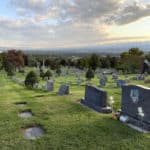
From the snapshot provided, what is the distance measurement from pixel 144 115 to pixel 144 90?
3.42ft

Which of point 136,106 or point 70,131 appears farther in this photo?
point 136,106

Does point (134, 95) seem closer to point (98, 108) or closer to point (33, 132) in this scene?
point (98, 108)

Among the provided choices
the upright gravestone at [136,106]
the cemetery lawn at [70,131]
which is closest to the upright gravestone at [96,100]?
the cemetery lawn at [70,131]

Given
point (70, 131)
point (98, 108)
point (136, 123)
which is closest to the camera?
point (70, 131)

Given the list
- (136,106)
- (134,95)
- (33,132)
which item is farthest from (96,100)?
(33,132)

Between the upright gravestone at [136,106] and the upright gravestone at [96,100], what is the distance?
50.4 inches

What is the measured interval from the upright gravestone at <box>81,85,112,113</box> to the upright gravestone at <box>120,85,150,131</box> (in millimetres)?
1281

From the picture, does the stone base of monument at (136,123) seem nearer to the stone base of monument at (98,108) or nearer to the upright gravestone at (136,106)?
the upright gravestone at (136,106)

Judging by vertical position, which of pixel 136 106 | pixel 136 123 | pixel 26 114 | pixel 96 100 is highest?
pixel 136 106

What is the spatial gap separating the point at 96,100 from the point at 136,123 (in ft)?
11.0

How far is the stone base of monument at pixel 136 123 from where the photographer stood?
436 inches

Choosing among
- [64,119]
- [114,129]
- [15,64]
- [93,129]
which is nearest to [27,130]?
[64,119]

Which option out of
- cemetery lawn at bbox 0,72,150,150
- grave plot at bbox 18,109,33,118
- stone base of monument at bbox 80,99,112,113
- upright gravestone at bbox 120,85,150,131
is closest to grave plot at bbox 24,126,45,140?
cemetery lawn at bbox 0,72,150,150

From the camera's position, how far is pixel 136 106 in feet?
39.4
